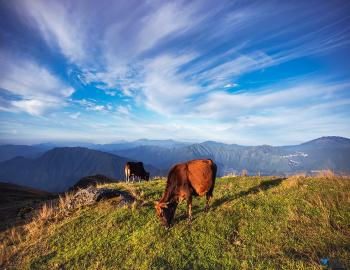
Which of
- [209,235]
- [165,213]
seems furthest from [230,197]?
Answer: [165,213]

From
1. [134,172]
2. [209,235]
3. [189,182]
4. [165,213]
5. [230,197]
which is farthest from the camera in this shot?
[134,172]

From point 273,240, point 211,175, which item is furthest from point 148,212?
point 273,240

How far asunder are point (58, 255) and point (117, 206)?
3.77 meters

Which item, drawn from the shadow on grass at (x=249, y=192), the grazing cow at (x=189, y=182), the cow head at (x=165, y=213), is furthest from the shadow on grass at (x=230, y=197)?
the grazing cow at (x=189, y=182)

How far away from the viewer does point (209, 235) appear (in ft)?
32.3

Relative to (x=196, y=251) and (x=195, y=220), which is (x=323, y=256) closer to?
(x=196, y=251)

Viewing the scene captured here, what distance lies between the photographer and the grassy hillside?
8250 mm

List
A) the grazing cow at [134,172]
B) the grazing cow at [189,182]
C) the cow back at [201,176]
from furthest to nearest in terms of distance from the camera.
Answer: the grazing cow at [134,172]
the cow back at [201,176]
the grazing cow at [189,182]

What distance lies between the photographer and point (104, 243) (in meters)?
10.3

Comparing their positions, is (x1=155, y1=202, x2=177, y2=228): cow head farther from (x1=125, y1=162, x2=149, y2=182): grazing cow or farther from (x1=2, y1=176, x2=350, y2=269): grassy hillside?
(x1=125, y1=162, x2=149, y2=182): grazing cow

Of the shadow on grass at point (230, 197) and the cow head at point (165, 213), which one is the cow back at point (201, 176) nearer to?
the shadow on grass at point (230, 197)

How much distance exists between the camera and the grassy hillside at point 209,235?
8250 mm

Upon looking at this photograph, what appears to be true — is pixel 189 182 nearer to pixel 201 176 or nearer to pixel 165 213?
pixel 201 176

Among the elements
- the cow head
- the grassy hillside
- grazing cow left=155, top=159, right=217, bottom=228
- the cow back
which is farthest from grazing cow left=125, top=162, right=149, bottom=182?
the cow head
